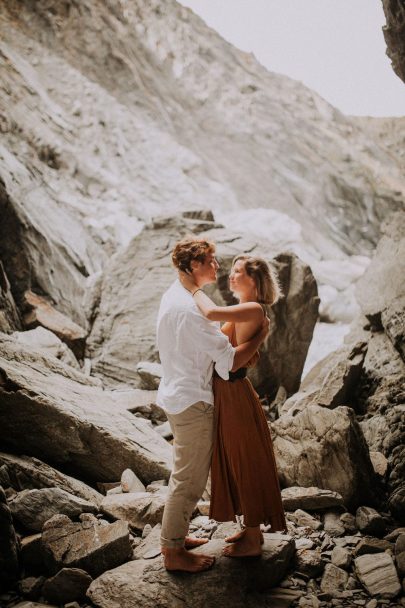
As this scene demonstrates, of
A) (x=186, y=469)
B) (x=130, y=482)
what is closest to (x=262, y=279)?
(x=186, y=469)

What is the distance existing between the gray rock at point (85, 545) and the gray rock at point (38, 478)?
546 millimetres

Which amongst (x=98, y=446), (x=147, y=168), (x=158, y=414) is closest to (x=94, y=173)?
(x=147, y=168)

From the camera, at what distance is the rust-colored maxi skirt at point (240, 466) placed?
116 inches

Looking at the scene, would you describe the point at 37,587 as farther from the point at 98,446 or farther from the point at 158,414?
the point at 158,414

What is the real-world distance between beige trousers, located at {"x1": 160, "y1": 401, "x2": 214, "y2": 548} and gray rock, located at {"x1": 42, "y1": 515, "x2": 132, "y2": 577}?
1.37 ft

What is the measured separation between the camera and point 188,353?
115 inches

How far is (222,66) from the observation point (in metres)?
30.0

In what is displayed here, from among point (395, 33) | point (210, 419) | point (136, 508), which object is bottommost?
point (136, 508)

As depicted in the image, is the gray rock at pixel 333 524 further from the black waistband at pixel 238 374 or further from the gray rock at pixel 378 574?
the black waistband at pixel 238 374

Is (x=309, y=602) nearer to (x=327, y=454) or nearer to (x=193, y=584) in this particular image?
(x=193, y=584)

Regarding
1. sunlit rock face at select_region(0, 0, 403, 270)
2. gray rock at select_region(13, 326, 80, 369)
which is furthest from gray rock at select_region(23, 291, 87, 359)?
sunlit rock face at select_region(0, 0, 403, 270)

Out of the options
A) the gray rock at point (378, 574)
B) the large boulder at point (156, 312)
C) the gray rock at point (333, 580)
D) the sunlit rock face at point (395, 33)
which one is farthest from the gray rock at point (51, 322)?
the sunlit rock face at point (395, 33)

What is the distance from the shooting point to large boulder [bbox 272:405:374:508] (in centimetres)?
400

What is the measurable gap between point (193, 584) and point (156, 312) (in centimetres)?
576
